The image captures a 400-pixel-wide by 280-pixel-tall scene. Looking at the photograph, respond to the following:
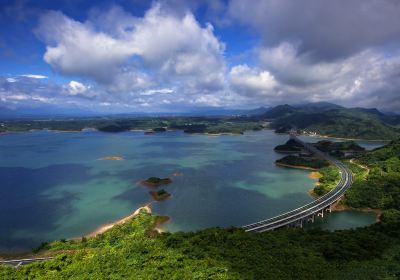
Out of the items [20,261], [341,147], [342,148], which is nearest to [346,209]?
[20,261]

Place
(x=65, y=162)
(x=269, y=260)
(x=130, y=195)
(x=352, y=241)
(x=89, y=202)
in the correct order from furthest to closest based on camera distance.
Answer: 1. (x=65, y=162)
2. (x=130, y=195)
3. (x=89, y=202)
4. (x=352, y=241)
5. (x=269, y=260)

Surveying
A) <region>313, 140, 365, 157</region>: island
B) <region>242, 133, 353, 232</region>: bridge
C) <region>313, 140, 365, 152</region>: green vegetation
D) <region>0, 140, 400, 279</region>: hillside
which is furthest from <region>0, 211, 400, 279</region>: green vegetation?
<region>313, 140, 365, 152</region>: green vegetation

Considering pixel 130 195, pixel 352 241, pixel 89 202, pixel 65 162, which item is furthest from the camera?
pixel 65 162

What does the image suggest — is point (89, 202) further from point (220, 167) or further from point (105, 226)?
point (220, 167)

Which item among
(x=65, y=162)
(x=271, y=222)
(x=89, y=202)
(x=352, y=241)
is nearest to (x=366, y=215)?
(x=271, y=222)

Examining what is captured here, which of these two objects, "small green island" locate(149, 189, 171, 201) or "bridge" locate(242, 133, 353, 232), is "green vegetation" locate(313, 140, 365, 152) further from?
"small green island" locate(149, 189, 171, 201)

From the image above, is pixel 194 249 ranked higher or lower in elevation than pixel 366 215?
higher

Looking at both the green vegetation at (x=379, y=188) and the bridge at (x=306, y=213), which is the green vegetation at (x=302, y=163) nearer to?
the green vegetation at (x=379, y=188)
